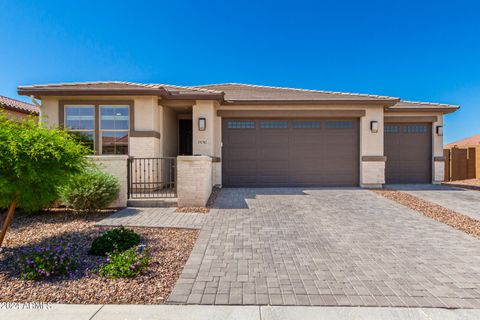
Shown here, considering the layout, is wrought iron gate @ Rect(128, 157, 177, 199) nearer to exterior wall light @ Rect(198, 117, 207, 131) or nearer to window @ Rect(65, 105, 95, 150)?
exterior wall light @ Rect(198, 117, 207, 131)

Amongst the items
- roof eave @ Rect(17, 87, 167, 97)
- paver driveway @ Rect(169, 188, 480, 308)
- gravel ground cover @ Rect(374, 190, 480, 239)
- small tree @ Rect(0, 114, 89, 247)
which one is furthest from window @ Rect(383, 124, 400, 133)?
small tree @ Rect(0, 114, 89, 247)

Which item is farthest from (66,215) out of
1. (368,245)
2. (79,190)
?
(368,245)

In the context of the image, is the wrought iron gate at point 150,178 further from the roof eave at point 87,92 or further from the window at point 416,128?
the window at point 416,128

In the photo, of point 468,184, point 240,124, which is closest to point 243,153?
point 240,124

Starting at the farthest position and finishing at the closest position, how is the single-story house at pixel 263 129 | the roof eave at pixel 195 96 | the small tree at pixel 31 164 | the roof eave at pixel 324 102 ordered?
the roof eave at pixel 324 102
the roof eave at pixel 195 96
the single-story house at pixel 263 129
the small tree at pixel 31 164

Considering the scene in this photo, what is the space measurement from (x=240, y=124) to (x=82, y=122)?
6.16m

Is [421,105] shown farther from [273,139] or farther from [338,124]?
[273,139]

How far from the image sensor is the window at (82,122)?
9.30 m

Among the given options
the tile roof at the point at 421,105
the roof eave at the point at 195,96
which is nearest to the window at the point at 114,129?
the roof eave at the point at 195,96

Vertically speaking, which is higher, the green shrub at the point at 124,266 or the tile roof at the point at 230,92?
the tile roof at the point at 230,92

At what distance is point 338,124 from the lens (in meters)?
11.2

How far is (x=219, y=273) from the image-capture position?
348cm

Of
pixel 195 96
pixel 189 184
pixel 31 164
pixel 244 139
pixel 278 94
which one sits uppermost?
pixel 278 94

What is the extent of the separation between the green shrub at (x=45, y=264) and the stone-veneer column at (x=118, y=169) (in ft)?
12.1
